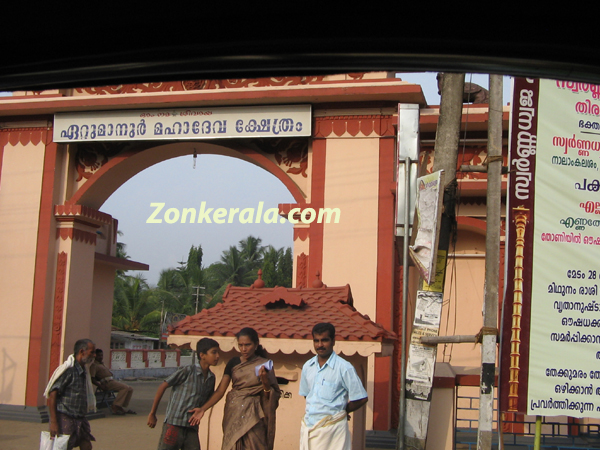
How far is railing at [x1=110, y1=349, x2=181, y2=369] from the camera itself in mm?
24508

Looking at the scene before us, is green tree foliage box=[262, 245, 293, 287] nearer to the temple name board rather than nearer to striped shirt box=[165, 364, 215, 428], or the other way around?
the temple name board

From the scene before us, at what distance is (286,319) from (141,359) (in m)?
20.5

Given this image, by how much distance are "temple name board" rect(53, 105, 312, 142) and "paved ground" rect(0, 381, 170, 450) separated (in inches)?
196

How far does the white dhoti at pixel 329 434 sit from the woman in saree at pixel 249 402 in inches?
19.0

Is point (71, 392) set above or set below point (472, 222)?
below

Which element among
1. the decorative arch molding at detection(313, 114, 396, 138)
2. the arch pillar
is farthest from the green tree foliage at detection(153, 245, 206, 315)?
the decorative arch molding at detection(313, 114, 396, 138)

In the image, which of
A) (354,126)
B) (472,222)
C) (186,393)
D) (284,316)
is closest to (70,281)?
(354,126)

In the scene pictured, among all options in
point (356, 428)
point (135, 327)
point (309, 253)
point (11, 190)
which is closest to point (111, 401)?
point (11, 190)

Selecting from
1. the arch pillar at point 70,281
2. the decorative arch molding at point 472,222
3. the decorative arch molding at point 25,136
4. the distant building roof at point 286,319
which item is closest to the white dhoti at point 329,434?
the distant building roof at point 286,319

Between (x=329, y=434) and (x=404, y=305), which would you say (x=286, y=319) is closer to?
(x=404, y=305)

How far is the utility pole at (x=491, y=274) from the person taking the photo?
5703 millimetres

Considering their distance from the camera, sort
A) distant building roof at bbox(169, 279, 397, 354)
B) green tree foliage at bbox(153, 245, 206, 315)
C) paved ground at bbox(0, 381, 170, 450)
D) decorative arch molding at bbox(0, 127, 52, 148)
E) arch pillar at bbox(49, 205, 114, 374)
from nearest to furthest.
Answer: distant building roof at bbox(169, 279, 397, 354) < paved ground at bbox(0, 381, 170, 450) < arch pillar at bbox(49, 205, 114, 374) < decorative arch molding at bbox(0, 127, 52, 148) < green tree foliage at bbox(153, 245, 206, 315)

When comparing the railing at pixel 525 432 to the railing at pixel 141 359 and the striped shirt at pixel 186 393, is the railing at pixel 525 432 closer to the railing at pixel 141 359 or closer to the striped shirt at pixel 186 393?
the striped shirt at pixel 186 393

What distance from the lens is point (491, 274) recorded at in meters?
5.88
